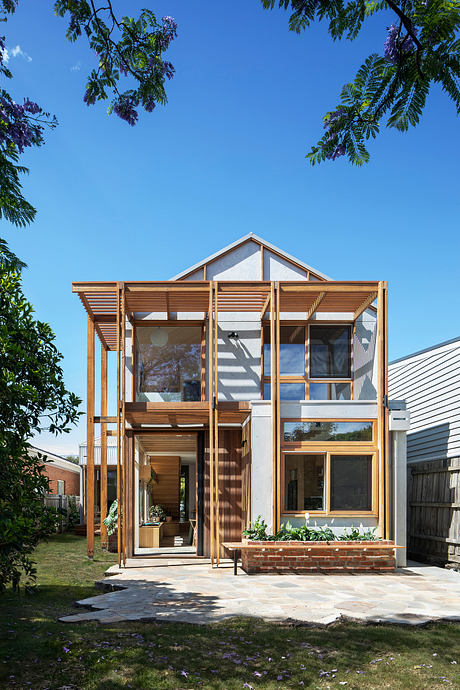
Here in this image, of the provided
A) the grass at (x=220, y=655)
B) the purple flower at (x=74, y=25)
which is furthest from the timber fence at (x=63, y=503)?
the purple flower at (x=74, y=25)

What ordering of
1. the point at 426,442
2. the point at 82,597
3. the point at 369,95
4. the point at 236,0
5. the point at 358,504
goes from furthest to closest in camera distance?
the point at 426,442
the point at 358,504
the point at 82,597
the point at 236,0
the point at 369,95

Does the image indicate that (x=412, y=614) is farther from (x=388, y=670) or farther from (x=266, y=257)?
(x=266, y=257)

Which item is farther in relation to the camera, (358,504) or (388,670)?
(358,504)

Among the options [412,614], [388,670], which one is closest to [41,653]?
[388,670]

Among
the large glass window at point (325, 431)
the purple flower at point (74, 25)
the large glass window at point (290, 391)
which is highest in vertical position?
the purple flower at point (74, 25)

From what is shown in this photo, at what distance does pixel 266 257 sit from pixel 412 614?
9678mm

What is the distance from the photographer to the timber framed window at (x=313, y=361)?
14641 mm

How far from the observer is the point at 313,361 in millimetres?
14844

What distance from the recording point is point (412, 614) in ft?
26.5

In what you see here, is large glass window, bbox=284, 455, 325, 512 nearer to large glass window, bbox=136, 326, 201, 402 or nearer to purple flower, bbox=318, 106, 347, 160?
large glass window, bbox=136, 326, 201, 402

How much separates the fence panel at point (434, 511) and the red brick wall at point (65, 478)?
17597 mm

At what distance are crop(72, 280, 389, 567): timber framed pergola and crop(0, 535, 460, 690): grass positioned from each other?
16.6 ft

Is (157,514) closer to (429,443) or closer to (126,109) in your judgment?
(429,443)

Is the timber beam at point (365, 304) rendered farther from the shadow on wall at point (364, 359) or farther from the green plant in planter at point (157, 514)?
the green plant in planter at point (157, 514)
